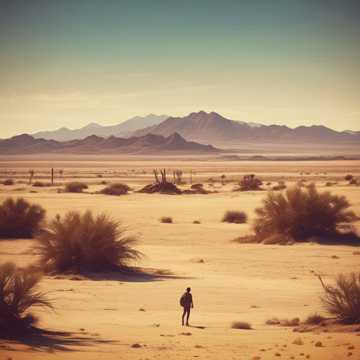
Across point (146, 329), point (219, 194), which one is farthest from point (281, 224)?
point (219, 194)

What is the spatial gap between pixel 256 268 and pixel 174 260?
3644mm

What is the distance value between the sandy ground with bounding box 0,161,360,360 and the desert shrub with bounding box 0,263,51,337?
24.1 inches

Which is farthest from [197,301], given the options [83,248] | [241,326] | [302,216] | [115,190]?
[115,190]

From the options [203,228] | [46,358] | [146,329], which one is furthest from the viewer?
[203,228]

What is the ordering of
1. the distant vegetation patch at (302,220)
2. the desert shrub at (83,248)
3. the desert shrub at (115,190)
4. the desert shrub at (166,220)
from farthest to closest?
the desert shrub at (115,190)
the desert shrub at (166,220)
the distant vegetation patch at (302,220)
the desert shrub at (83,248)

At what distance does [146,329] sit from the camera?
14945mm

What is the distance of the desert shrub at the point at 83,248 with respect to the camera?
74.9 ft

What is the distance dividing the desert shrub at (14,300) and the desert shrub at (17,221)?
18.6 m

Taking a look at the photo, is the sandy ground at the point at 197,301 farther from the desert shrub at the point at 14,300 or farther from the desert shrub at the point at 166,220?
the desert shrub at the point at 166,220

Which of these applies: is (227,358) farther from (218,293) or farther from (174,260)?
(174,260)

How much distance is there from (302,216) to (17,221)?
12.8 m

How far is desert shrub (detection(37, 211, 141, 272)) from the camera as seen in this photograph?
74.9ft

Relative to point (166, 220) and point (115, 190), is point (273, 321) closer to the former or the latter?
point (166, 220)

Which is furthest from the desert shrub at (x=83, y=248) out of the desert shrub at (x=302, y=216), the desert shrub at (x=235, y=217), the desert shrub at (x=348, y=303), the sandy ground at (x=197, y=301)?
the desert shrub at (x=235, y=217)
